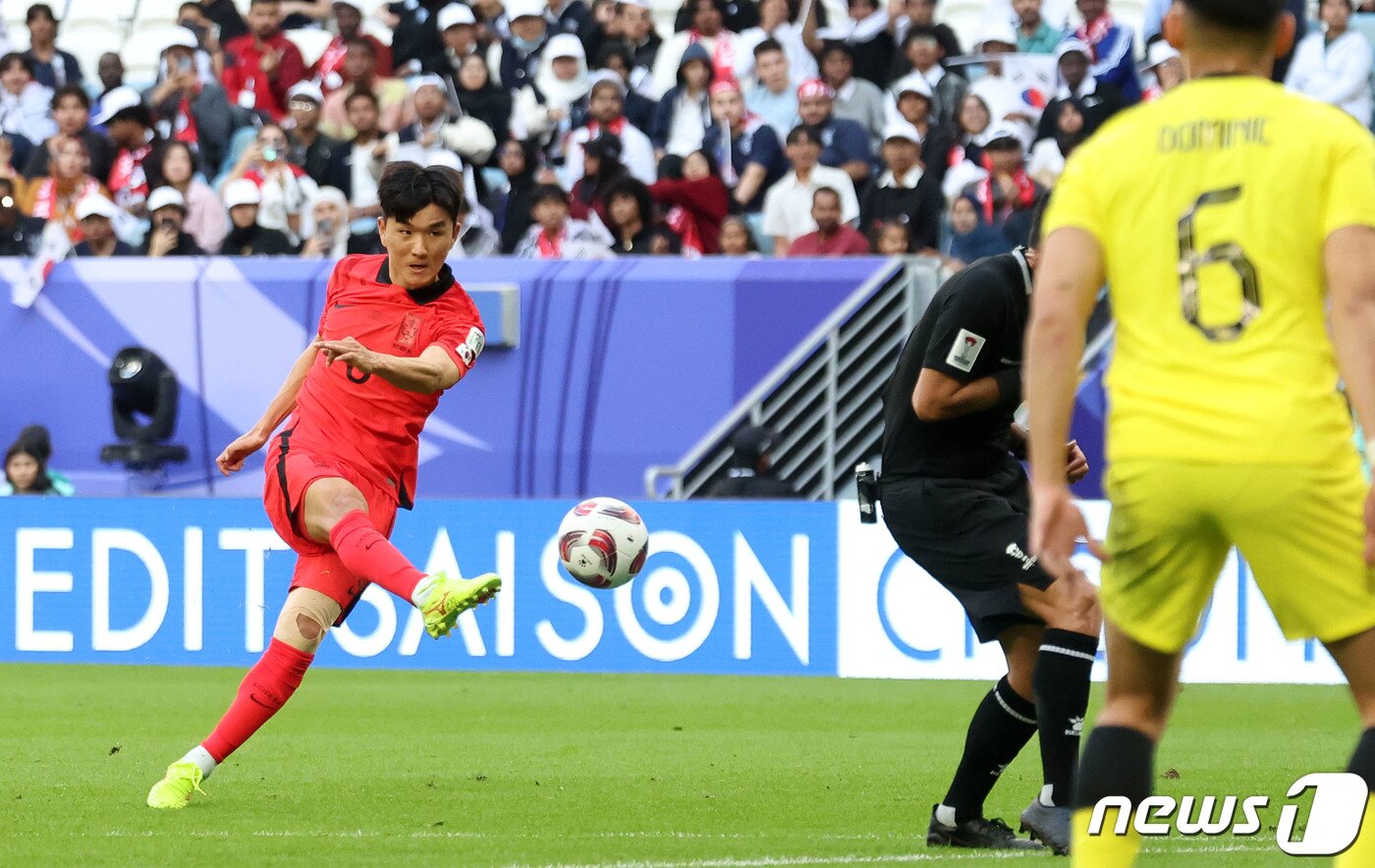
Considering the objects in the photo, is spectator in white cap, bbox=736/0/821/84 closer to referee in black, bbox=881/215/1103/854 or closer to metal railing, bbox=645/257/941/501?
metal railing, bbox=645/257/941/501

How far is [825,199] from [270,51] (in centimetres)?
632

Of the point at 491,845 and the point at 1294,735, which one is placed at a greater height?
the point at 491,845

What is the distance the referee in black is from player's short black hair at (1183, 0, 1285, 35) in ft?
7.73

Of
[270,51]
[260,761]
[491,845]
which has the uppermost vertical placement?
[270,51]

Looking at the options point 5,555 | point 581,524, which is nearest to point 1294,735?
point 581,524

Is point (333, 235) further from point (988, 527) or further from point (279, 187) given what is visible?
point (988, 527)

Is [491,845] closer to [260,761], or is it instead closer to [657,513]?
[260,761]

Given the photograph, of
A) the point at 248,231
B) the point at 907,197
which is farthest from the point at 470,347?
the point at 248,231

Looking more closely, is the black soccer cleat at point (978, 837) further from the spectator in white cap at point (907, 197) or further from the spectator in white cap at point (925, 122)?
the spectator in white cap at point (925, 122)

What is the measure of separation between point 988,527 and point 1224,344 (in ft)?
8.72

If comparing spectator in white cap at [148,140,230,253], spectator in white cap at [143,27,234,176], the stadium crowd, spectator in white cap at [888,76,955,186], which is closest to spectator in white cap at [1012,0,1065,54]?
the stadium crowd

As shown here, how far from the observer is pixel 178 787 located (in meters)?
7.54

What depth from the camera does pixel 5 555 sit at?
14.7 metres

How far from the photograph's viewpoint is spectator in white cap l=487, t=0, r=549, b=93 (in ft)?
60.0
